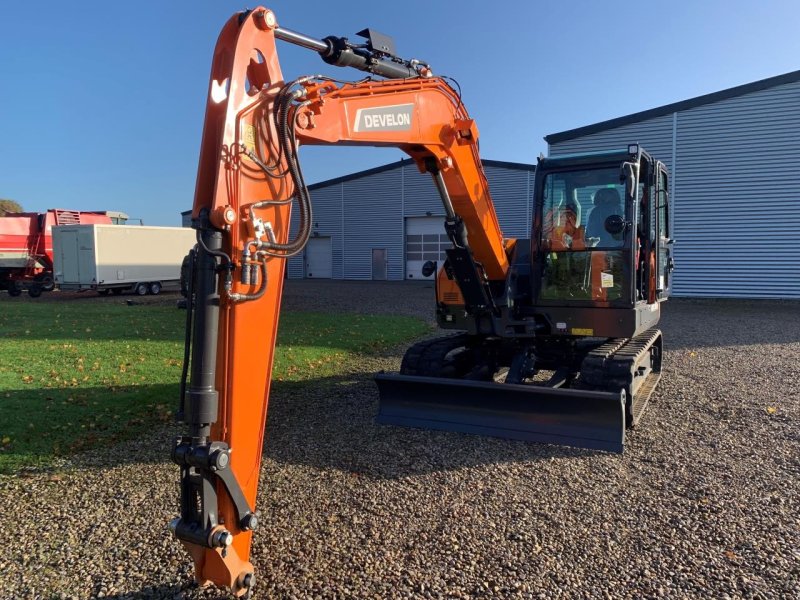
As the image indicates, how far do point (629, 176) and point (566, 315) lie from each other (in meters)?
1.72

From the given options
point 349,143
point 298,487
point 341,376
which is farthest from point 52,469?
point 341,376

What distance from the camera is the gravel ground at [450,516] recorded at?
12.2ft

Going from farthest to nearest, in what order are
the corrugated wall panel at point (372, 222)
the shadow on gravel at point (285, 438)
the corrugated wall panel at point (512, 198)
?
1. the corrugated wall panel at point (372, 222)
2. the corrugated wall panel at point (512, 198)
3. the shadow on gravel at point (285, 438)

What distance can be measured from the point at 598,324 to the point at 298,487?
12.7ft

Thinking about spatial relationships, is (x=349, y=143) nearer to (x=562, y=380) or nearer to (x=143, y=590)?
(x=143, y=590)

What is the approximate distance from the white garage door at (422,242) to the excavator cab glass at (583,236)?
29.1 meters

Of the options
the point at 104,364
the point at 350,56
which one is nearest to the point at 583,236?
the point at 350,56

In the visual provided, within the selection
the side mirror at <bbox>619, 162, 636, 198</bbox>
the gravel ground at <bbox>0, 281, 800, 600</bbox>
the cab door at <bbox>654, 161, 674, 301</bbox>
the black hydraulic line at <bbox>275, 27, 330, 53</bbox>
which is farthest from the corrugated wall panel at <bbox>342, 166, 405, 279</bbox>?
the black hydraulic line at <bbox>275, 27, 330, 53</bbox>

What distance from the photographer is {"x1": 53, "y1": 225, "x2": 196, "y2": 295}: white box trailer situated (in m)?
25.1

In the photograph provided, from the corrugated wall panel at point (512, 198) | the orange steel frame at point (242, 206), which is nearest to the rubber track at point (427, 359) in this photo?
the orange steel frame at point (242, 206)

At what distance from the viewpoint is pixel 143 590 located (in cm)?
360

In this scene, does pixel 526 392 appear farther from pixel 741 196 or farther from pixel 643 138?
pixel 643 138

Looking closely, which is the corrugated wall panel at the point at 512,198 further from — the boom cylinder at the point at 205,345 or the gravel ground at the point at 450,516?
the boom cylinder at the point at 205,345

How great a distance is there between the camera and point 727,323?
16.5m
